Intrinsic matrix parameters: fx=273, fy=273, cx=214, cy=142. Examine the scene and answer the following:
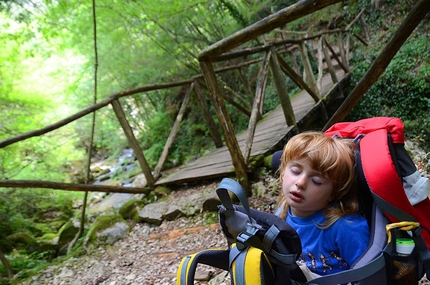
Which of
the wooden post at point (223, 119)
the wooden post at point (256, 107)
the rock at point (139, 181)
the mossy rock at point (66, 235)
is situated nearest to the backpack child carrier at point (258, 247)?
the wooden post at point (223, 119)

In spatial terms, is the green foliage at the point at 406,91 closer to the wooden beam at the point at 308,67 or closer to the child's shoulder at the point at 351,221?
the wooden beam at the point at 308,67

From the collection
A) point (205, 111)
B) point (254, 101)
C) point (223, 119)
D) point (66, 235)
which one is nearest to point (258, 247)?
point (223, 119)

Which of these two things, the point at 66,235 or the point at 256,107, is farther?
the point at 66,235

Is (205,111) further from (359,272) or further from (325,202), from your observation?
(359,272)

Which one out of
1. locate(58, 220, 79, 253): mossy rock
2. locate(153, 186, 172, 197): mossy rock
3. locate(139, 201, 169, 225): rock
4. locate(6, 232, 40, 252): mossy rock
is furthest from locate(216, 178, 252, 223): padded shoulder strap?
locate(6, 232, 40, 252): mossy rock

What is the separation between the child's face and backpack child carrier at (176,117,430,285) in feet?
0.61

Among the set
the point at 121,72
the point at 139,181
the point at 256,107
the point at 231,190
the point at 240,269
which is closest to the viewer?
the point at 240,269

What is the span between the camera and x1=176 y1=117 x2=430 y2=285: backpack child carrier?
99cm

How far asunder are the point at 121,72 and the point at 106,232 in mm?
7734

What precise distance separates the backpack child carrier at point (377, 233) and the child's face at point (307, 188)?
0.19m

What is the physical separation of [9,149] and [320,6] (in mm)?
5261

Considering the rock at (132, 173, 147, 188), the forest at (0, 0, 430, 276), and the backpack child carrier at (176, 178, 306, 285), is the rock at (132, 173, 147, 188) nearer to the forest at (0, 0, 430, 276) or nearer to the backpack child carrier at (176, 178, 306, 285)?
the forest at (0, 0, 430, 276)

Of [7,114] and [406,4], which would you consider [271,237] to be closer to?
[7,114]

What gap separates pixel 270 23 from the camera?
97.9 inches
